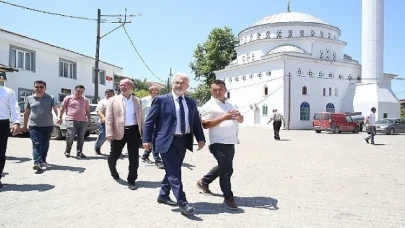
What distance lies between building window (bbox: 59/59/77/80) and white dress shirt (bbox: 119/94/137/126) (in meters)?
22.2

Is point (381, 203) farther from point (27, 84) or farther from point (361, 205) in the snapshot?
point (27, 84)

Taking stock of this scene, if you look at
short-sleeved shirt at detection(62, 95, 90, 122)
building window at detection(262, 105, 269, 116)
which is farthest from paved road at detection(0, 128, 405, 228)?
building window at detection(262, 105, 269, 116)

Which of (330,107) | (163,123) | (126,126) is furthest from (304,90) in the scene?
(163,123)

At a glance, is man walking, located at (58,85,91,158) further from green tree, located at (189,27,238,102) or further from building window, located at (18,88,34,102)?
green tree, located at (189,27,238,102)

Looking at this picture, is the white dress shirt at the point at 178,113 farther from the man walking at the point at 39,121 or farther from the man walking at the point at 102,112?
the man walking at the point at 102,112

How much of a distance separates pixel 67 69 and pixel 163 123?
82.9ft

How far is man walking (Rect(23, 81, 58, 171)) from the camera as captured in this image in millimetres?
7223

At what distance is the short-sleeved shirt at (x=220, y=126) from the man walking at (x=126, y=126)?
164 cm

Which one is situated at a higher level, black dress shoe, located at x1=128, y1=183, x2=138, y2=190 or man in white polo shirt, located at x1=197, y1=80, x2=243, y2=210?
man in white polo shirt, located at x1=197, y1=80, x2=243, y2=210

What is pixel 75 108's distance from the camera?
9.32 meters

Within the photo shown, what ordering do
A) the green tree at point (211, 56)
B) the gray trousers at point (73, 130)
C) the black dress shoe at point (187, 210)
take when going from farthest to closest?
the green tree at point (211, 56)
the gray trousers at point (73, 130)
the black dress shoe at point (187, 210)

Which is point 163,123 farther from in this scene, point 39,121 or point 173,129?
point 39,121

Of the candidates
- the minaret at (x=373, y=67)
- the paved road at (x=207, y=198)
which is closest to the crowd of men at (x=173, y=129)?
the paved road at (x=207, y=198)

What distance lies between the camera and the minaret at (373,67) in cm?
4119
